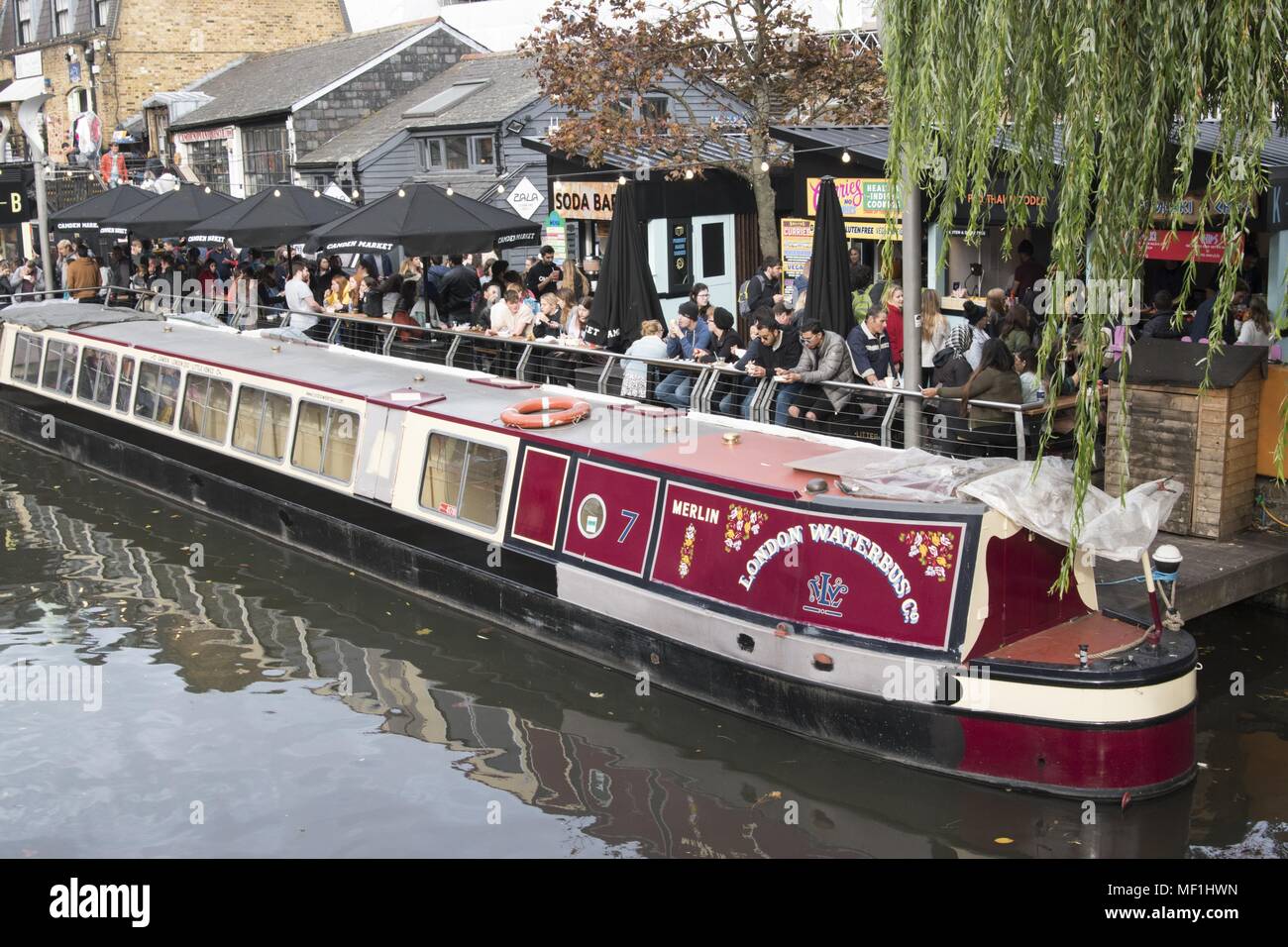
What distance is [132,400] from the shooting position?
1877cm

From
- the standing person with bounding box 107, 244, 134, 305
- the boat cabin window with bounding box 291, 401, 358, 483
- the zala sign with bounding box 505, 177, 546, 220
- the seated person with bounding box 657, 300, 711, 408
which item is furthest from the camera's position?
the zala sign with bounding box 505, 177, 546, 220

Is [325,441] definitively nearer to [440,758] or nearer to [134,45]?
[440,758]

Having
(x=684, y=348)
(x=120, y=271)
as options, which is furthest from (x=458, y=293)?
(x=120, y=271)

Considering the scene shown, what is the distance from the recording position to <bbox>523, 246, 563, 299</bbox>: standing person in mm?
19938

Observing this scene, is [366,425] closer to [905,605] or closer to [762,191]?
[905,605]

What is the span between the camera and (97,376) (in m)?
19.6

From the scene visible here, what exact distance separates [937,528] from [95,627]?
29.0 feet

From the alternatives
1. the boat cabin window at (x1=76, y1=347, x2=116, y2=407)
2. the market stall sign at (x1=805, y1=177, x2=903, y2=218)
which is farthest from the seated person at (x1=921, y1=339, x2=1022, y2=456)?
the boat cabin window at (x1=76, y1=347, x2=116, y2=407)

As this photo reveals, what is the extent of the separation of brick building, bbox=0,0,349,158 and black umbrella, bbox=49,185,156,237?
53.4 feet

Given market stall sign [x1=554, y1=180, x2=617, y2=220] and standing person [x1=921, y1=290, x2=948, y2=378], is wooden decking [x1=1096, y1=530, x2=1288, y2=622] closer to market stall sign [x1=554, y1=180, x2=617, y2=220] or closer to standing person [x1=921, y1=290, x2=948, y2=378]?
standing person [x1=921, y1=290, x2=948, y2=378]

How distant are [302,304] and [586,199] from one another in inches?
292

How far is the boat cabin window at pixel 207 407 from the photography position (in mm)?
16969

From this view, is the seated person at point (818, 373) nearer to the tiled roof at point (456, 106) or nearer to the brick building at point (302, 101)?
the tiled roof at point (456, 106)

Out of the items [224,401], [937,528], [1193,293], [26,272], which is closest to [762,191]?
[1193,293]
